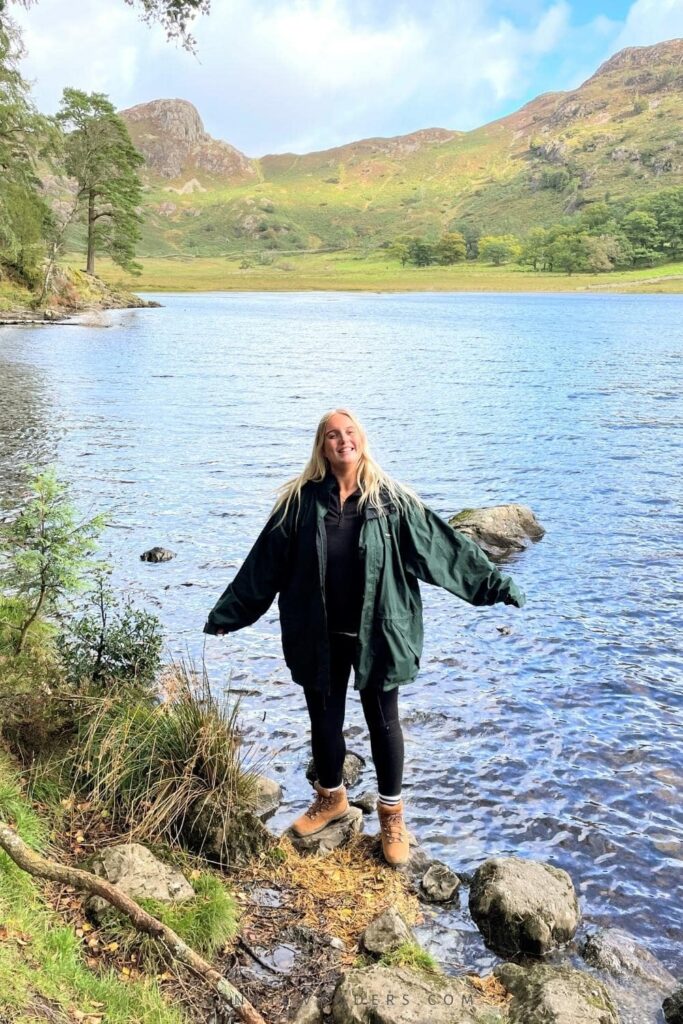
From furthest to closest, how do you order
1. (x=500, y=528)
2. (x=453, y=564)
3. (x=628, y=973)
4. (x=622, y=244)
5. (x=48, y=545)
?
(x=622, y=244) < (x=500, y=528) < (x=48, y=545) < (x=453, y=564) < (x=628, y=973)

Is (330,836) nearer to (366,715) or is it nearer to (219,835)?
(219,835)

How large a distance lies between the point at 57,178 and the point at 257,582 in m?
75.5

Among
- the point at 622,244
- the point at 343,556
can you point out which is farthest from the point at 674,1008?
the point at 622,244

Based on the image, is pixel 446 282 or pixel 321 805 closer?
pixel 321 805

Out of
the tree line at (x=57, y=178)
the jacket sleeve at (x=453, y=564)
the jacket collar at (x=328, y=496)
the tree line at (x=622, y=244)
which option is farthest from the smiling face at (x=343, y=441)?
the tree line at (x=622, y=244)

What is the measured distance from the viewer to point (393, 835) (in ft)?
21.3

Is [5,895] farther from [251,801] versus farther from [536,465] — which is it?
[536,465]

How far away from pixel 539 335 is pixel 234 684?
61083 millimetres

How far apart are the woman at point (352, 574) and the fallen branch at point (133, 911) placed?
6.44 ft

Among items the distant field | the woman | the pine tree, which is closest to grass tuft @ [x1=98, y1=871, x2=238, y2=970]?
the woman

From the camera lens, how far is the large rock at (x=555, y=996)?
481cm

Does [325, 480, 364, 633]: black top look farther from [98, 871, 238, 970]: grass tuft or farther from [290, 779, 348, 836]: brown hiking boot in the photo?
[98, 871, 238, 970]: grass tuft

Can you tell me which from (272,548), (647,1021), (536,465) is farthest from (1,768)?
(536,465)

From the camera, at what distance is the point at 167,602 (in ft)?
40.1
